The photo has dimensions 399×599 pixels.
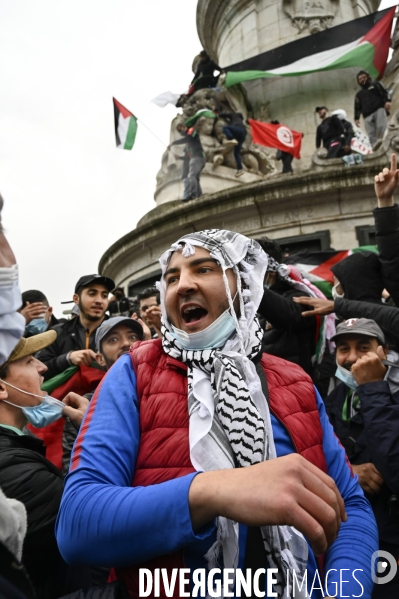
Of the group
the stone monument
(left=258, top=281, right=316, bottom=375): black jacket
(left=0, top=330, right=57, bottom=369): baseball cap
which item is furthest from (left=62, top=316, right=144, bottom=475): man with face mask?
the stone monument

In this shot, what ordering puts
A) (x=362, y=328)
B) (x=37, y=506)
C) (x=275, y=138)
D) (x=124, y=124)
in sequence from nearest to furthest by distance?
(x=37, y=506) → (x=362, y=328) → (x=275, y=138) → (x=124, y=124)

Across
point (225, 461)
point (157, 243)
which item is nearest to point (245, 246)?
point (225, 461)

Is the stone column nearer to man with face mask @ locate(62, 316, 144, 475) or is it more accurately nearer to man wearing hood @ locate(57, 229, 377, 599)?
man with face mask @ locate(62, 316, 144, 475)

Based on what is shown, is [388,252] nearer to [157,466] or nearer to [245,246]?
[245,246]

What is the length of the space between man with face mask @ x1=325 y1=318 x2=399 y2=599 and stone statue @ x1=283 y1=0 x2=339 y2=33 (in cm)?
1650

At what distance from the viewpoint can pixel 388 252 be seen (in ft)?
12.7

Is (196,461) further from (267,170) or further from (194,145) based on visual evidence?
(267,170)

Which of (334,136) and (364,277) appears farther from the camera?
(334,136)

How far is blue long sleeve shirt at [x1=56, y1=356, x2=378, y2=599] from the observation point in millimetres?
1402

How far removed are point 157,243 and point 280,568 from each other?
10881 mm

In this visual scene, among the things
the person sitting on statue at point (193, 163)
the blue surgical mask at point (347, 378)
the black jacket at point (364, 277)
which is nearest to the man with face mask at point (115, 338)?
the blue surgical mask at point (347, 378)

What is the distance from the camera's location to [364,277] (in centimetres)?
427

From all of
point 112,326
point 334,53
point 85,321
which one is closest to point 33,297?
point 85,321

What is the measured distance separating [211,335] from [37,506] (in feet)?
3.24
